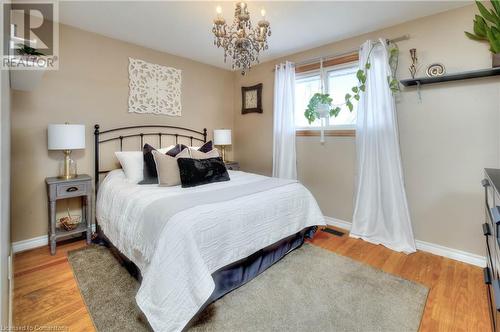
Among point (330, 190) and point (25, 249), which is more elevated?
point (330, 190)

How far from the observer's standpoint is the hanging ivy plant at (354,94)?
103 inches

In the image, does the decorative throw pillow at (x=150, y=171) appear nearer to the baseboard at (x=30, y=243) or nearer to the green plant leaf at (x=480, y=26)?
the baseboard at (x=30, y=243)

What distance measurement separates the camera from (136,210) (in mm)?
1903

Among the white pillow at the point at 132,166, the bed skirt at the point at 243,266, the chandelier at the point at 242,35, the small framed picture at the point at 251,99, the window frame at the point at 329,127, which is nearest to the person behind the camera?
the bed skirt at the point at 243,266

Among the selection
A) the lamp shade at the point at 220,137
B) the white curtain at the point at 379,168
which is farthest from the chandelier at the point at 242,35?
the lamp shade at the point at 220,137

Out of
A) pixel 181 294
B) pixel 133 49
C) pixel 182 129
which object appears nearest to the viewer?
pixel 181 294

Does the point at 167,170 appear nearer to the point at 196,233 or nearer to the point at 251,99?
the point at 196,233

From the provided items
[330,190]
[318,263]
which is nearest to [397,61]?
[330,190]

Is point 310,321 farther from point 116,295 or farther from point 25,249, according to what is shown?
point 25,249

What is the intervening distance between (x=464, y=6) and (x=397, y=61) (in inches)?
25.6

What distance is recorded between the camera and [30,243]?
2559 mm

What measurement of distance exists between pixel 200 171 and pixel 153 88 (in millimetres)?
1614

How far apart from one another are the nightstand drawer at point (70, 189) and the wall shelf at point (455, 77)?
11.5 ft

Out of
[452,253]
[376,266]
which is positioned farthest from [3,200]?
[452,253]
